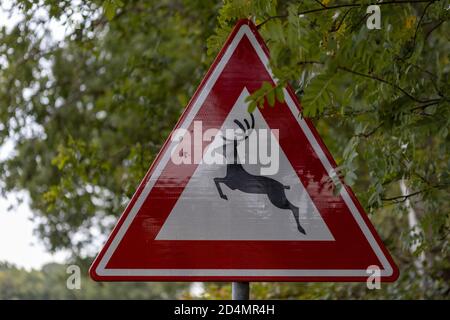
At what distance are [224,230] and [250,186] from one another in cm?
17

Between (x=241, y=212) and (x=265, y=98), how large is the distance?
42 cm

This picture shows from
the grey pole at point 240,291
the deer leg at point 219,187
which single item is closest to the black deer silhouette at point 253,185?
the deer leg at point 219,187

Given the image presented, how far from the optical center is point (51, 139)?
8836 mm

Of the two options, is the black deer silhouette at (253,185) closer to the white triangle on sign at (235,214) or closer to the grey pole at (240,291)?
the white triangle on sign at (235,214)

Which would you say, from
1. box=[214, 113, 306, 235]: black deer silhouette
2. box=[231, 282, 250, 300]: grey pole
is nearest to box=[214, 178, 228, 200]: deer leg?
box=[214, 113, 306, 235]: black deer silhouette

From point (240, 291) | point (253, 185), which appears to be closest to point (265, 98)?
point (253, 185)

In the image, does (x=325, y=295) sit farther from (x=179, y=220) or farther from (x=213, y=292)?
(x=179, y=220)

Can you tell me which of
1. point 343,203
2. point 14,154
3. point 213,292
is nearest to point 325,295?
point 213,292

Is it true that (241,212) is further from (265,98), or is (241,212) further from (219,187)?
(265,98)

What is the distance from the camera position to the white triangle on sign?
271 cm

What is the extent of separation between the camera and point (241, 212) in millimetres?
2709

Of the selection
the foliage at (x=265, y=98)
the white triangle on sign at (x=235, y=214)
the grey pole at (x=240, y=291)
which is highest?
the foliage at (x=265, y=98)

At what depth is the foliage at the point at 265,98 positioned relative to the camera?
2695mm

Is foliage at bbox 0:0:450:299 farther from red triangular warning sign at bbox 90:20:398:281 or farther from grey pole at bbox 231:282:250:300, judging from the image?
grey pole at bbox 231:282:250:300
